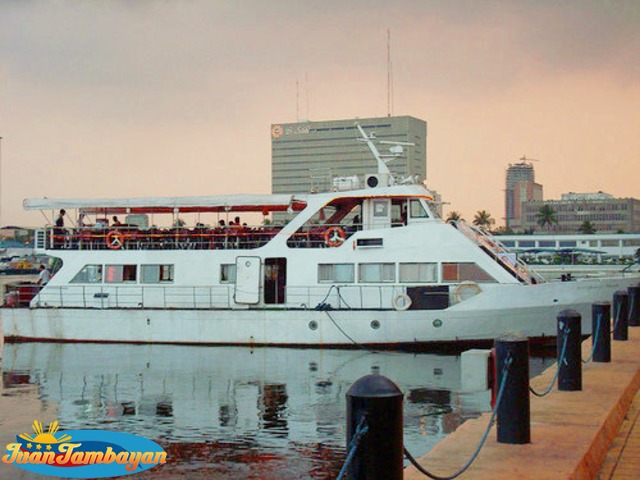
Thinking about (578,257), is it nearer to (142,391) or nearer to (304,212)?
(304,212)

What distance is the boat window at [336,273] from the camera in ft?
88.1

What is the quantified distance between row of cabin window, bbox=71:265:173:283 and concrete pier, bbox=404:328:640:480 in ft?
66.0

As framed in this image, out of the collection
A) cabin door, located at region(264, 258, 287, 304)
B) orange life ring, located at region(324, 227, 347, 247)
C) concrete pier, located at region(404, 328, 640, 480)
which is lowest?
concrete pier, located at region(404, 328, 640, 480)

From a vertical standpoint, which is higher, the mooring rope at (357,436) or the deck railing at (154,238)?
the deck railing at (154,238)

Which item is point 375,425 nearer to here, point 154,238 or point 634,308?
point 634,308

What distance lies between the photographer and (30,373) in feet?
80.0

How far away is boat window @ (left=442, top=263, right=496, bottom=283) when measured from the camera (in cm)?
2577

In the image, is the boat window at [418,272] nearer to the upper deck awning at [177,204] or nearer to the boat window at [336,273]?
the boat window at [336,273]

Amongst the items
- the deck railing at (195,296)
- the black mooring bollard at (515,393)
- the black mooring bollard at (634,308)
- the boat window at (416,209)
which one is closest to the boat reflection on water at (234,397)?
the deck railing at (195,296)

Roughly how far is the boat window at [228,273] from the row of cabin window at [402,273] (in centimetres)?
324

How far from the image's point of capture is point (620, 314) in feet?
A: 52.7

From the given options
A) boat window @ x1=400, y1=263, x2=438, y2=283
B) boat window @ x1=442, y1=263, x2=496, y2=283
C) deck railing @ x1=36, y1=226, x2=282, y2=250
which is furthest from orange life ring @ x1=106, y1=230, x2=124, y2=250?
boat window @ x1=442, y1=263, x2=496, y2=283

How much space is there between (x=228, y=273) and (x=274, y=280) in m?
1.69

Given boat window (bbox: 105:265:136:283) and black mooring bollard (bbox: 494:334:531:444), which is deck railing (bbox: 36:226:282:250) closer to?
boat window (bbox: 105:265:136:283)
